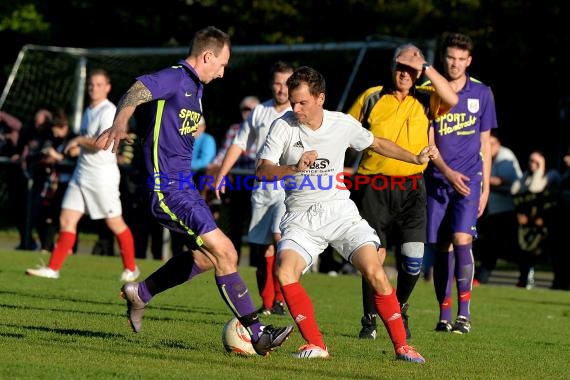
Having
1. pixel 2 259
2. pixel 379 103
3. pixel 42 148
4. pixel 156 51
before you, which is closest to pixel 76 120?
pixel 156 51

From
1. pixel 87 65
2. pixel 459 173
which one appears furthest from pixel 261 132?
pixel 87 65

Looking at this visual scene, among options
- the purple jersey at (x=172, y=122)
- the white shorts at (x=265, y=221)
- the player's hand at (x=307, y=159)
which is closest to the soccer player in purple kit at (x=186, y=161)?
the purple jersey at (x=172, y=122)

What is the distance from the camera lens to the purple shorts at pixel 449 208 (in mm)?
11008

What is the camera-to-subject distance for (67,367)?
24.2ft

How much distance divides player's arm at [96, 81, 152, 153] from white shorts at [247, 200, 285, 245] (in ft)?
12.9

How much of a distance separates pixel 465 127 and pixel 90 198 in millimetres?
5202

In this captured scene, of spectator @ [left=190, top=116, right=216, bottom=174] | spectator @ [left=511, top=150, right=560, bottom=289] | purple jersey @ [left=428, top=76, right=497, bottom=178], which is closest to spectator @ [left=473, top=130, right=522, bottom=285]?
spectator @ [left=511, top=150, right=560, bottom=289]

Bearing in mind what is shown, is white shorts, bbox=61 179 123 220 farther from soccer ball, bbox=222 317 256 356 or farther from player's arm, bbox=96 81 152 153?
soccer ball, bbox=222 317 256 356

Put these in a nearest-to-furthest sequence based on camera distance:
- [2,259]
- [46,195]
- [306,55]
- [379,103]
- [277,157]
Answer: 1. [277,157]
2. [379,103]
3. [2,259]
4. [46,195]
5. [306,55]

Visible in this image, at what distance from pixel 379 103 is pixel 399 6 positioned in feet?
71.0

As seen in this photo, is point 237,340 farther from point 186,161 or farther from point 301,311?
point 186,161

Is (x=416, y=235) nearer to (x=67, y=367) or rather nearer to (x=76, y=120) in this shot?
(x=67, y=367)

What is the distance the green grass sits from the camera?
25.0ft

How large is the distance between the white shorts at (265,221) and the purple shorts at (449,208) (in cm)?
179
